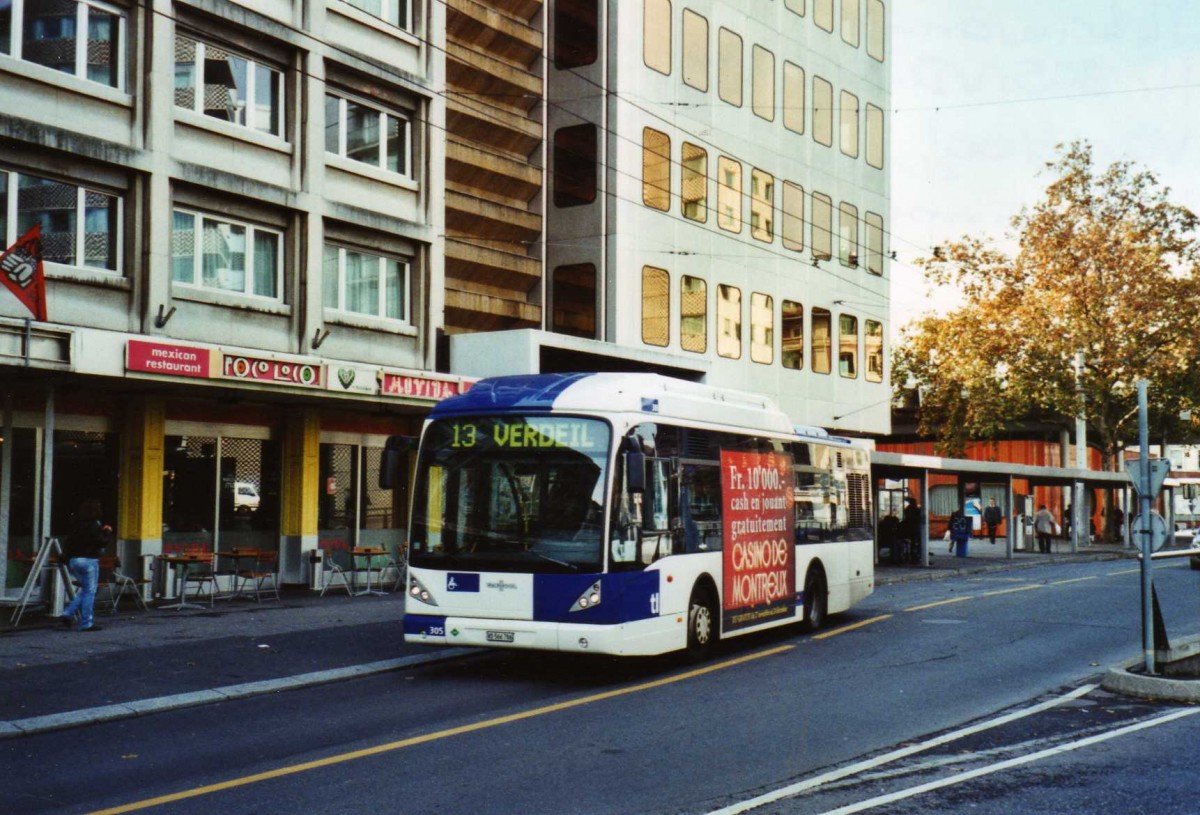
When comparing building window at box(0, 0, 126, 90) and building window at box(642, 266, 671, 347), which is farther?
building window at box(642, 266, 671, 347)

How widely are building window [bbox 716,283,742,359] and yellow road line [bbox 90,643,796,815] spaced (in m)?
20.0

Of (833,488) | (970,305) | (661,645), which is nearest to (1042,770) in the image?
(661,645)

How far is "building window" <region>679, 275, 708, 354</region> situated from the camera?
32062 millimetres

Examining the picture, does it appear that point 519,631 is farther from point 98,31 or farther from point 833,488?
point 98,31

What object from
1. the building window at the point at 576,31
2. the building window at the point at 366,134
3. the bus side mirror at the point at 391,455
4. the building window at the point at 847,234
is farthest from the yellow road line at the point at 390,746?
the building window at the point at 847,234

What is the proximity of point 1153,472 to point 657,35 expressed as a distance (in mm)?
21309

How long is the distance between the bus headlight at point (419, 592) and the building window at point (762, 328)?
22829 millimetres

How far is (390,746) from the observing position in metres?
9.50

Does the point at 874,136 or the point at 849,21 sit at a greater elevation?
the point at 849,21

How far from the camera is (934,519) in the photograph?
58656 millimetres

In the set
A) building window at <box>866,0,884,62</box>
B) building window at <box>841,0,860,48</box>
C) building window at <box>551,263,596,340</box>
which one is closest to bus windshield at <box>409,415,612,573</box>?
building window at <box>551,263,596,340</box>

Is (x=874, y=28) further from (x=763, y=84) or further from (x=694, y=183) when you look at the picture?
(x=694, y=183)

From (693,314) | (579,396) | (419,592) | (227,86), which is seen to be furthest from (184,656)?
(693,314)

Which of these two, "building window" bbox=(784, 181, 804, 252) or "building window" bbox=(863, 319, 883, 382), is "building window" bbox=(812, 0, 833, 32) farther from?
"building window" bbox=(863, 319, 883, 382)
